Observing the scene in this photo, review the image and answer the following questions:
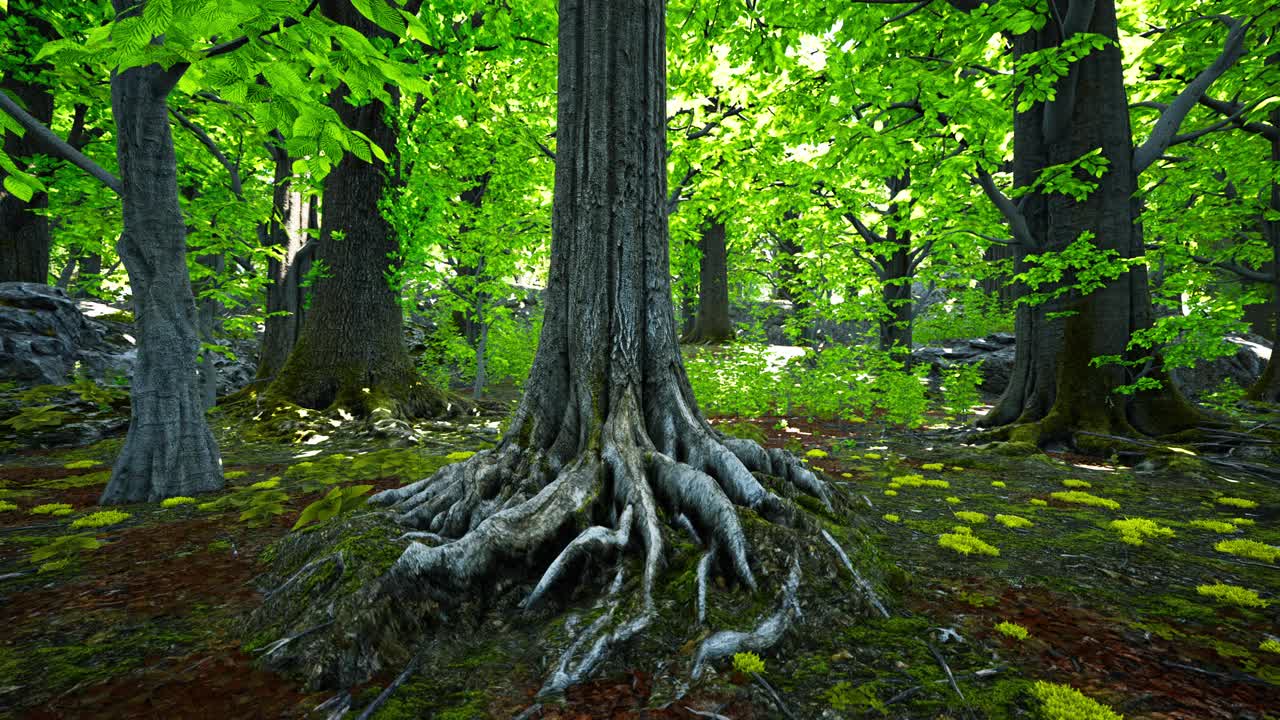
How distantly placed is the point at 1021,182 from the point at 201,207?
17.9 metres

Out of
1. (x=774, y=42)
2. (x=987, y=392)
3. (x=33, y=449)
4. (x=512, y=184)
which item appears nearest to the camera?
(x=33, y=449)

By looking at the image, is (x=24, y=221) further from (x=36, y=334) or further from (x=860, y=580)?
(x=860, y=580)

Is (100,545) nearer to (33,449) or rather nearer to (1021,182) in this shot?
(33,449)

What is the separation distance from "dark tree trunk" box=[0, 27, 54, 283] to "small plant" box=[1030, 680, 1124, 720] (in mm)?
14957

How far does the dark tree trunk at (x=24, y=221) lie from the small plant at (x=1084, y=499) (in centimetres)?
1629

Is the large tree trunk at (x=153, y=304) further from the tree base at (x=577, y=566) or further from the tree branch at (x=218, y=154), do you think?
the tree branch at (x=218, y=154)

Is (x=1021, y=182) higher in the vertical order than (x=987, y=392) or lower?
higher

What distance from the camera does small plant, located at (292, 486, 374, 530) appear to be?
343 centimetres

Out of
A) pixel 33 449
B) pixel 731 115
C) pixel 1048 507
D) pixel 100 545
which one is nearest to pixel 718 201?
pixel 731 115

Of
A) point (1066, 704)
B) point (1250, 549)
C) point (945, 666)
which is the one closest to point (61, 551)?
point (945, 666)

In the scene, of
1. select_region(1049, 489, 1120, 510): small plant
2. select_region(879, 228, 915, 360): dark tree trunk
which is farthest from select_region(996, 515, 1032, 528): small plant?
select_region(879, 228, 915, 360): dark tree trunk

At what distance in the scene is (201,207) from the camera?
38.2ft

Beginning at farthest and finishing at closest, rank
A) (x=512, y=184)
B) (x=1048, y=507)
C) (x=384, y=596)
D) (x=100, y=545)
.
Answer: (x=512, y=184)
(x=1048, y=507)
(x=100, y=545)
(x=384, y=596)

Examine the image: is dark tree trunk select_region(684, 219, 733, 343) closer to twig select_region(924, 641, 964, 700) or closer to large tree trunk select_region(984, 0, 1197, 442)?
large tree trunk select_region(984, 0, 1197, 442)
